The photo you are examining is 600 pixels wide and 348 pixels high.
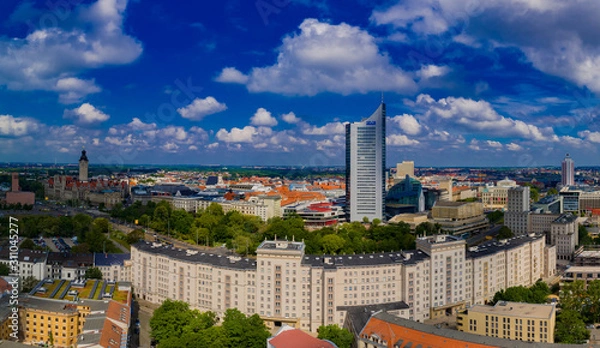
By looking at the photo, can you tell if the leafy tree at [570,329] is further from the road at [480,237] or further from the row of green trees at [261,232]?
the road at [480,237]

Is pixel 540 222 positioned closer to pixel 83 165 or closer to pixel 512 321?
pixel 512 321

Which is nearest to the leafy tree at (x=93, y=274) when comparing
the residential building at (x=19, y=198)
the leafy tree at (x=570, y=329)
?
the leafy tree at (x=570, y=329)

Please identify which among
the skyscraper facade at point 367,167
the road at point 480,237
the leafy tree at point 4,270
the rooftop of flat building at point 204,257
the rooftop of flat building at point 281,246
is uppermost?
the skyscraper facade at point 367,167

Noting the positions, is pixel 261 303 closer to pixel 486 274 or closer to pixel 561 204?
pixel 486 274

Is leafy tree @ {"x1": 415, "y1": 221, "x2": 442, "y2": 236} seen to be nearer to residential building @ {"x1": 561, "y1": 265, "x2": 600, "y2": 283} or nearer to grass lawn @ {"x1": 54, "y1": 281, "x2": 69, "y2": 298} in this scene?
residential building @ {"x1": 561, "y1": 265, "x2": 600, "y2": 283}

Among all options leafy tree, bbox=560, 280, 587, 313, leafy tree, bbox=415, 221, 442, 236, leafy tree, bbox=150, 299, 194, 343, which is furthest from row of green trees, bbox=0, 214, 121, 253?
leafy tree, bbox=560, 280, 587, 313

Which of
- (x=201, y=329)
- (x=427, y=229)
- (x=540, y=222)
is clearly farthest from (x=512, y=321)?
(x=540, y=222)
